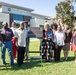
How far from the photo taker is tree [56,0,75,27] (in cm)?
2933

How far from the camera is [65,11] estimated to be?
99.2 ft

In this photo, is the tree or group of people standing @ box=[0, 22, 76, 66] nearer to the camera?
group of people standing @ box=[0, 22, 76, 66]

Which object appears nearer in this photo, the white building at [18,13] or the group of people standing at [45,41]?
the group of people standing at [45,41]

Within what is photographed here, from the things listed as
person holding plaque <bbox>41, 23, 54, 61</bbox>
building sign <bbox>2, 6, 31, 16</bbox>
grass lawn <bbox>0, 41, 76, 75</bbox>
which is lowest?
grass lawn <bbox>0, 41, 76, 75</bbox>

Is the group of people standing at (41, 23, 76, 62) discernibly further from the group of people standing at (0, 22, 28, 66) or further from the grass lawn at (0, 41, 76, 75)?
the group of people standing at (0, 22, 28, 66)

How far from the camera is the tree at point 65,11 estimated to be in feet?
96.2

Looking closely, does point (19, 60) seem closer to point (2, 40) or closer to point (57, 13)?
point (2, 40)

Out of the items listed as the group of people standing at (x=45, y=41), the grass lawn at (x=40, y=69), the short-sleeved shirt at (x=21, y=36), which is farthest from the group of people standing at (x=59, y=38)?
the short-sleeved shirt at (x=21, y=36)

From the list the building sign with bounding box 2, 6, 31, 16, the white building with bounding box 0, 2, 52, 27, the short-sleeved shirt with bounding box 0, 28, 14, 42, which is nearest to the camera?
the short-sleeved shirt with bounding box 0, 28, 14, 42

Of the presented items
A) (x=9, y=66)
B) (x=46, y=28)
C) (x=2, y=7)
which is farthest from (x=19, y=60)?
(x=2, y=7)

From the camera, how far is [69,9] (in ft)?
98.0

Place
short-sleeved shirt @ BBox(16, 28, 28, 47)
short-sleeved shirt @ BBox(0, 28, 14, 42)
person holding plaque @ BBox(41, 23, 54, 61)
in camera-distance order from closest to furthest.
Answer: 1. short-sleeved shirt @ BBox(0, 28, 14, 42)
2. short-sleeved shirt @ BBox(16, 28, 28, 47)
3. person holding plaque @ BBox(41, 23, 54, 61)

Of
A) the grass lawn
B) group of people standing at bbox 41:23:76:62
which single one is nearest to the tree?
group of people standing at bbox 41:23:76:62

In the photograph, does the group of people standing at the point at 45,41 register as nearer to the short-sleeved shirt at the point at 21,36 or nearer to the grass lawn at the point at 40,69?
the short-sleeved shirt at the point at 21,36
